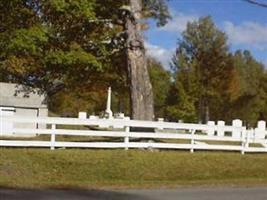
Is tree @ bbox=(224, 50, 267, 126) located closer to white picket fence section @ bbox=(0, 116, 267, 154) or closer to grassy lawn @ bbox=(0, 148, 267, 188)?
white picket fence section @ bbox=(0, 116, 267, 154)

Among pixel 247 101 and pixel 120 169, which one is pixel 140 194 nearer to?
pixel 120 169

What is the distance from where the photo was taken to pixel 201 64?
64188mm

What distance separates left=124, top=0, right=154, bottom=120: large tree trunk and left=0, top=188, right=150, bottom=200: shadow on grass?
12.6m

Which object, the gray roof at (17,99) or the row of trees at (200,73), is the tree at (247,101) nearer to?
the row of trees at (200,73)

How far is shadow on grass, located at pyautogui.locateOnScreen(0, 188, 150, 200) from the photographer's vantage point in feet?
44.6

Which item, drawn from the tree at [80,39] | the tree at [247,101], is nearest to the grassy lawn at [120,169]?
the tree at [80,39]

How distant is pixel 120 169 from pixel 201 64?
44565 mm

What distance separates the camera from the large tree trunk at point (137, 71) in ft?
91.7

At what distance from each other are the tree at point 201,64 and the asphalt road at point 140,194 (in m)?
47.0

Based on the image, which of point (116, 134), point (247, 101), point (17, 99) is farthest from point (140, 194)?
point (247, 101)

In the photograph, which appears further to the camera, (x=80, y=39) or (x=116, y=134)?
(x=80, y=39)

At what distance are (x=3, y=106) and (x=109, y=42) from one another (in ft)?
51.5

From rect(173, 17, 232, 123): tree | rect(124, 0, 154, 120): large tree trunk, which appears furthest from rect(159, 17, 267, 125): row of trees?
rect(124, 0, 154, 120): large tree trunk

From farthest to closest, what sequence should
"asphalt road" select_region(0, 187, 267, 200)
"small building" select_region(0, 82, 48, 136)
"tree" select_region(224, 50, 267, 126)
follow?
"tree" select_region(224, 50, 267, 126)
"small building" select_region(0, 82, 48, 136)
"asphalt road" select_region(0, 187, 267, 200)
